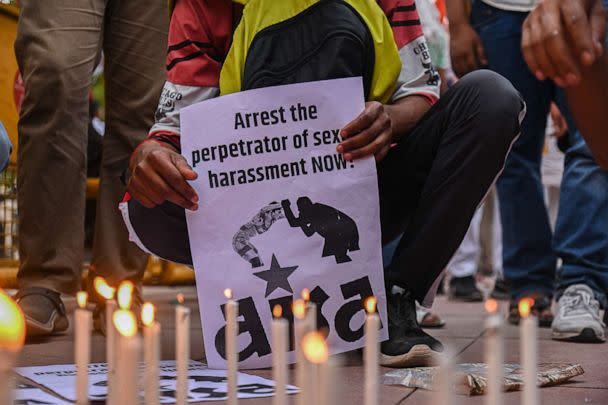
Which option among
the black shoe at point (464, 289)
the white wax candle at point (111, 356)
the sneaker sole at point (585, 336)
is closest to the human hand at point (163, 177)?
the white wax candle at point (111, 356)

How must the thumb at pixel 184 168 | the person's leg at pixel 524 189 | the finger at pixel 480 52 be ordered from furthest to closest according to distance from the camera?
the finger at pixel 480 52 → the person's leg at pixel 524 189 → the thumb at pixel 184 168

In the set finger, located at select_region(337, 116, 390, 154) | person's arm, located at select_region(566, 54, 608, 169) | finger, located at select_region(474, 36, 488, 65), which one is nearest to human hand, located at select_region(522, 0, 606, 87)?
person's arm, located at select_region(566, 54, 608, 169)

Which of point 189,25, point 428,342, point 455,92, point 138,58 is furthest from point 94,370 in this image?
point 138,58

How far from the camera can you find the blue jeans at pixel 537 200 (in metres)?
3.39

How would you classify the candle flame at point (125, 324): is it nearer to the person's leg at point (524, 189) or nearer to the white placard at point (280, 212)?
the white placard at point (280, 212)

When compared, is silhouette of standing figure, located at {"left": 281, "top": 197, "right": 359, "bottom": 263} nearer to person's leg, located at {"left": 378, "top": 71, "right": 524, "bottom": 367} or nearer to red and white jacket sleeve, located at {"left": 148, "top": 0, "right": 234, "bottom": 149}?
person's leg, located at {"left": 378, "top": 71, "right": 524, "bottom": 367}

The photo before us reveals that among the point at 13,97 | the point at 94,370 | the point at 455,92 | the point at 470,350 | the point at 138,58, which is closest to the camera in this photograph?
the point at 94,370

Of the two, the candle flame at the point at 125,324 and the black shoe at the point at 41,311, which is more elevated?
the candle flame at the point at 125,324

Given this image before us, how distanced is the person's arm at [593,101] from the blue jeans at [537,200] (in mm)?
1578

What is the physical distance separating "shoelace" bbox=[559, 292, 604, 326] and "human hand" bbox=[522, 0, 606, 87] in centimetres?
174

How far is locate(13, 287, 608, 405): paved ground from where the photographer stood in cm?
199

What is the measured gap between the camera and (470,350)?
2.80 meters

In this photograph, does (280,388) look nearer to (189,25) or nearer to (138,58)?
(189,25)

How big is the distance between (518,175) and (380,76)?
1203 mm
